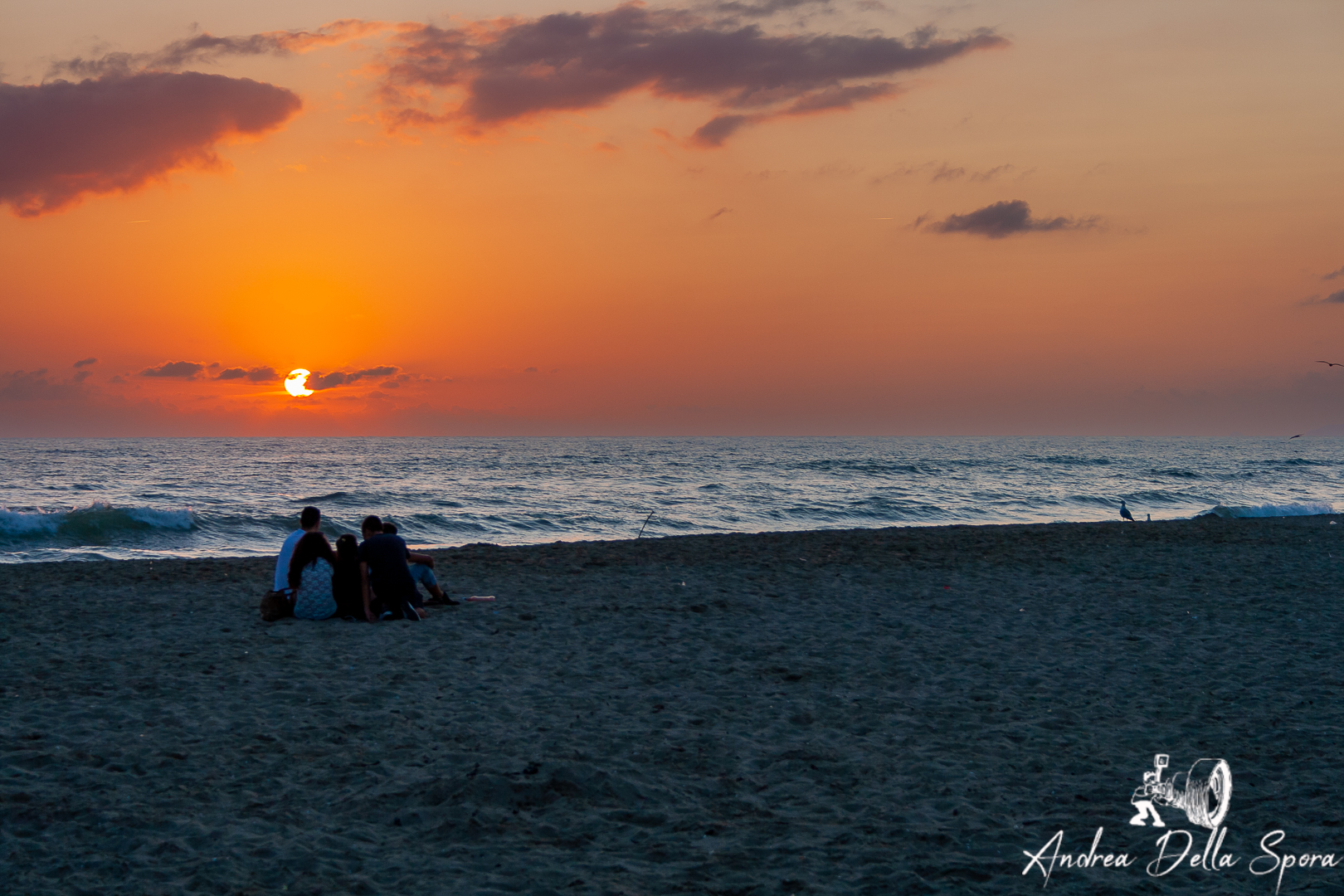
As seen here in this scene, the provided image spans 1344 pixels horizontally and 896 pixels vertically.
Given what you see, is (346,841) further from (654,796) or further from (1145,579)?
(1145,579)

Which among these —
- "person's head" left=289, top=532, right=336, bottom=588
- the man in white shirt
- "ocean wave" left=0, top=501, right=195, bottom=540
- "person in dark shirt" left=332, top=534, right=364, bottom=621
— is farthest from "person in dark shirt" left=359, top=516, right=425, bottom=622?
"ocean wave" left=0, top=501, right=195, bottom=540

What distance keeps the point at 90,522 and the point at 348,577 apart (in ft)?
61.0

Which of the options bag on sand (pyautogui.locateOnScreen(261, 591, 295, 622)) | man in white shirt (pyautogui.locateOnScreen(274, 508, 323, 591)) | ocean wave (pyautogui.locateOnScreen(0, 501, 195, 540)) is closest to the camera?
bag on sand (pyautogui.locateOnScreen(261, 591, 295, 622))

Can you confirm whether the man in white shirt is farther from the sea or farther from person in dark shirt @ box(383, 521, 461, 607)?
the sea

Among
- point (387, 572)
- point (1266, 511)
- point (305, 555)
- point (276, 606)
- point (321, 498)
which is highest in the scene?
point (305, 555)

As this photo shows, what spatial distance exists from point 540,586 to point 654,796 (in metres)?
8.72

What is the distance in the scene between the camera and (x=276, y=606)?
425 inches

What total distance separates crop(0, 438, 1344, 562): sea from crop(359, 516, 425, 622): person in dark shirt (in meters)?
13.3

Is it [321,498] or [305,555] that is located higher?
[305,555]

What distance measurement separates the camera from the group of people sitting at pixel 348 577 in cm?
1080

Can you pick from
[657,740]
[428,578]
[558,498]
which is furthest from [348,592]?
[558,498]

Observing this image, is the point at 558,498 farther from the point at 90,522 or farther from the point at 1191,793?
the point at 1191,793

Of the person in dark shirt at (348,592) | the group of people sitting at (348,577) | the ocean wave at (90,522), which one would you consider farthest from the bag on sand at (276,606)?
the ocean wave at (90,522)

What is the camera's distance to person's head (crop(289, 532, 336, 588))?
10.9 m
